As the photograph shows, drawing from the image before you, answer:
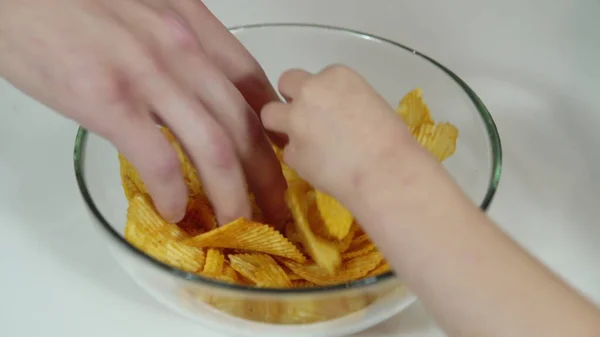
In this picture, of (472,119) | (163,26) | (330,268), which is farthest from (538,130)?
(163,26)

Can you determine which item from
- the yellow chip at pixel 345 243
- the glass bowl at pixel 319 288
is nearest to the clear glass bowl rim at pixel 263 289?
the glass bowl at pixel 319 288

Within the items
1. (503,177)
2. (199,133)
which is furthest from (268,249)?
(503,177)

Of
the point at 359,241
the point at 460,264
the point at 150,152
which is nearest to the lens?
the point at 460,264

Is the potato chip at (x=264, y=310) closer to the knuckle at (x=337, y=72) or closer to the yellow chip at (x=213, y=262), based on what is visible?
the yellow chip at (x=213, y=262)

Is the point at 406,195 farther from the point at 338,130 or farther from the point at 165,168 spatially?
the point at 165,168

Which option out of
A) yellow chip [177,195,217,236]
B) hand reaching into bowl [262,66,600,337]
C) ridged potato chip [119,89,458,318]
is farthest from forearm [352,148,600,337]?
yellow chip [177,195,217,236]

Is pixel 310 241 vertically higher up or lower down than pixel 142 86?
lower down

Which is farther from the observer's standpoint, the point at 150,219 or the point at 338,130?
the point at 150,219
